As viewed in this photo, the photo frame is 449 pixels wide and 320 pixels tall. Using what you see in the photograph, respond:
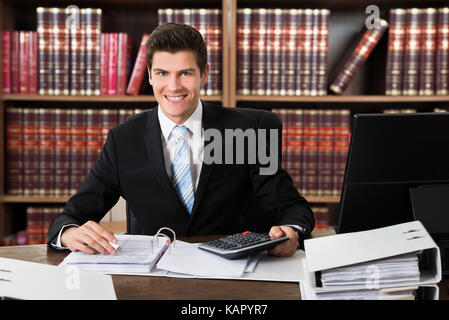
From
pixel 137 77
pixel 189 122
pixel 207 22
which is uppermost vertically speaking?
pixel 207 22

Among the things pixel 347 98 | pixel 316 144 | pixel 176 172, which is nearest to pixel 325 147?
pixel 316 144

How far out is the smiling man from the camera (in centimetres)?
142

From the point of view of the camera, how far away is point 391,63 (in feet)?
7.39

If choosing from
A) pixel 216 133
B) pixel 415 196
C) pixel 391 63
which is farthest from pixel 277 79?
pixel 415 196

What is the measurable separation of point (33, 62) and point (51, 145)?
0.40 metres

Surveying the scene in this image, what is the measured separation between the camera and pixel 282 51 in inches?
89.0

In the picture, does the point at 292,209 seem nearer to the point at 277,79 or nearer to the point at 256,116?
the point at 256,116

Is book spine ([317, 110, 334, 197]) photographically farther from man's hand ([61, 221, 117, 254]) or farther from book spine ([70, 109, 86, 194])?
man's hand ([61, 221, 117, 254])

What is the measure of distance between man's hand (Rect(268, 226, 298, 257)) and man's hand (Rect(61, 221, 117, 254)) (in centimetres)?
35

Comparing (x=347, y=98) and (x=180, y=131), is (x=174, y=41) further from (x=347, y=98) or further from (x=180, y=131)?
(x=347, y=98)

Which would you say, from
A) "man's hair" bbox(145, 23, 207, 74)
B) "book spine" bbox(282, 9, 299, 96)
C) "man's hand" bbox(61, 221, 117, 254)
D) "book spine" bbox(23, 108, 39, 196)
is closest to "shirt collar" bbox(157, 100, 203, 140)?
"man's hair" bbox(145, 23, 207, 74)

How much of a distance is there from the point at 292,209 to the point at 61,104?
5.11ft

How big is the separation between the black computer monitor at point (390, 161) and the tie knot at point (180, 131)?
638mm
